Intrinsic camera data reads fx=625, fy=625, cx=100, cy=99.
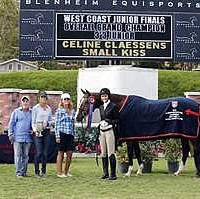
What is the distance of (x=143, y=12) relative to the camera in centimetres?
1916

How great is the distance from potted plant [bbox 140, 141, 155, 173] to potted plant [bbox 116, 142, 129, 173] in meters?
0.40

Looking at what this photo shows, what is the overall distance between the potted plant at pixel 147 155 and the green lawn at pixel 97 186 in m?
0.29

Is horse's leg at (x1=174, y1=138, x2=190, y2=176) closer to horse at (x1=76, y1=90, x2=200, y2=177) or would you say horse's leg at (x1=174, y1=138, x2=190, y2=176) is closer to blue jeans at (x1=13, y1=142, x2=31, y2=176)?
horse at (x1=76, y1=90, x2=200, y2=177)

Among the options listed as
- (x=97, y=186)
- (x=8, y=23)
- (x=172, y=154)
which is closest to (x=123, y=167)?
(x=172, y=154)

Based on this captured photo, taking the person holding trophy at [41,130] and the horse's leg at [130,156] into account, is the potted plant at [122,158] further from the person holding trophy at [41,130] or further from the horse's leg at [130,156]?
the person holding trophy at [41,130]

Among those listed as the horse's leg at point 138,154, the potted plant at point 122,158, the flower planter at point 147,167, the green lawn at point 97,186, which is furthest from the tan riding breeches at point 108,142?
the flower planter at point 147,167

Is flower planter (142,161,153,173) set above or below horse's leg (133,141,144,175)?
below

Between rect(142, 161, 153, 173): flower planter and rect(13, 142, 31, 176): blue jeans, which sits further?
rect(142, 161, 153, 173): flower planter

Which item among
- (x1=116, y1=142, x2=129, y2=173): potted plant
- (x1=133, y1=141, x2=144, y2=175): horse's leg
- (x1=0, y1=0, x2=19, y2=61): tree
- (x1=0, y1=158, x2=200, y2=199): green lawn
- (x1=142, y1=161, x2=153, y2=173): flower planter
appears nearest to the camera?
(x1=0, y1=158, x2=200, y2=199): green lawn

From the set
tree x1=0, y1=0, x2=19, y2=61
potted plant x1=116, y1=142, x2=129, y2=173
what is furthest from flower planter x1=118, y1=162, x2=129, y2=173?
tree x1=0, y1=0, x2=19, y2=61

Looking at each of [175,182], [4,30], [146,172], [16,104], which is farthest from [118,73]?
[4,30]

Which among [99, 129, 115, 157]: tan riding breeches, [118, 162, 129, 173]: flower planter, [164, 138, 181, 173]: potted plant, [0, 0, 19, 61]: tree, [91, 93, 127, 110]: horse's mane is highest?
[0, 0, 19, 61]: tree

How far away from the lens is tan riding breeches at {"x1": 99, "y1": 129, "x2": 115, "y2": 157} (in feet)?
37.8

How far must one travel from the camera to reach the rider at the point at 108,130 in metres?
11.5
